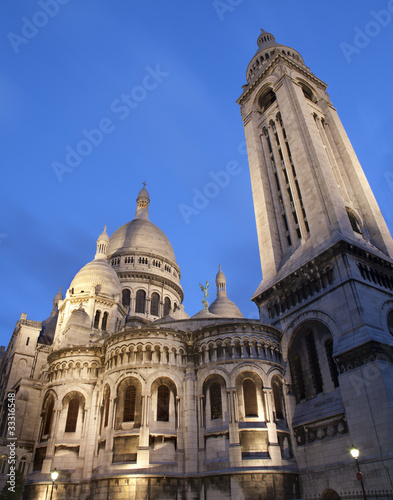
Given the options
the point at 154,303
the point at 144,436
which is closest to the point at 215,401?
the point at 144,436

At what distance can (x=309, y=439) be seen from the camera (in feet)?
94.5

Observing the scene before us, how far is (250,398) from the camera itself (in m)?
29.5

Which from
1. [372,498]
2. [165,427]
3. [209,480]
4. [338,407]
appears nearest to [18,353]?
[165,427]

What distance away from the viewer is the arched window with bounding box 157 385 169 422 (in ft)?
97.6

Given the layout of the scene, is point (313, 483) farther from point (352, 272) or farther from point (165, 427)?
point (352, 272)

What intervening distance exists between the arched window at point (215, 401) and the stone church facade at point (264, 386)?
0.09 m

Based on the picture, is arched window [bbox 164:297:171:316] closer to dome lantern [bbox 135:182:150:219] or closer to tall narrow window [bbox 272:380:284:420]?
dome lantern [bbox 135:182:150:219]

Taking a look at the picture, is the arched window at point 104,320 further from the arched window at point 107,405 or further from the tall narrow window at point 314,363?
the tall narrow window at point 314,363

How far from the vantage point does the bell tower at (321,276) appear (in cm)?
2617

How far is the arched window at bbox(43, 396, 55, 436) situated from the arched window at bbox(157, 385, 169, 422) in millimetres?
10379

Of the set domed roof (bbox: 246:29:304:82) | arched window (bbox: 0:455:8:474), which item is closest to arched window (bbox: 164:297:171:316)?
arched window (bbox: 0:455:8:474)

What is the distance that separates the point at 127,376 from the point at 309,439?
46.2ft

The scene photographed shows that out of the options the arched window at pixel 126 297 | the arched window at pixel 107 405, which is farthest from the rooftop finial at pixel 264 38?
the arched window at pixel 107 405

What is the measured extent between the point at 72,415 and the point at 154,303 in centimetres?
2996
